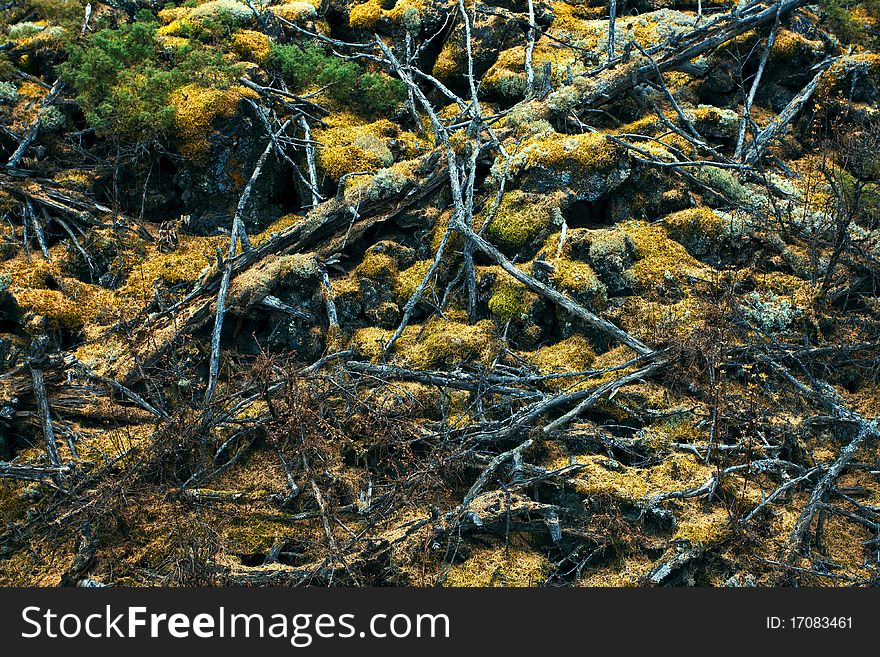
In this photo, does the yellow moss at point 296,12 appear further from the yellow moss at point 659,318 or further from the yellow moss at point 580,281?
the yellow moss at point 659,318

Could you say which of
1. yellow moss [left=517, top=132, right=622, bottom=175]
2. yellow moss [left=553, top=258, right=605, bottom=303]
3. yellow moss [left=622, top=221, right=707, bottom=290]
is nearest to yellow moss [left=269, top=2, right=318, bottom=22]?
yellow moss [left=517, top=132, right=622, bottom=175]

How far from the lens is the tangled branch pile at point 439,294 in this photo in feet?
19.6

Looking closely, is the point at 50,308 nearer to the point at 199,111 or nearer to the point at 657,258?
the point at 199,111

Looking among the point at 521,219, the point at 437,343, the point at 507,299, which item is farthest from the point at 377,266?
the point at 521,219

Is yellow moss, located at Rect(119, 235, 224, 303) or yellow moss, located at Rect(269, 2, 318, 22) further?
yellow moss, located at Rect(269, 2, 318, 22)

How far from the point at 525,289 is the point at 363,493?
2.58 m

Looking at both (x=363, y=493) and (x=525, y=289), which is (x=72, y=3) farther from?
(x=363, y=493)

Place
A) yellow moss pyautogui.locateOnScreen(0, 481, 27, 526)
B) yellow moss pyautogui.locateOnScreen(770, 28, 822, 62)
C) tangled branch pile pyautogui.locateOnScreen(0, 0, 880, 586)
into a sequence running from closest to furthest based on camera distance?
tangled branch pile pyautogui.locateOnScreen(0, 0, 880, 586) < yellow moss pyautogui.locateOnScreen(0, 481, 27, 526) < yellow moss pyautogui.locateOnScreen(770, 28, 822, 62)

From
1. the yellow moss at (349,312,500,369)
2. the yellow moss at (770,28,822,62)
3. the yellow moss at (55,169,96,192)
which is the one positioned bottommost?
the yellow moss at (349,312,500,369)

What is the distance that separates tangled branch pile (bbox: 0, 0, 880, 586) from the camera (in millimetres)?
5969

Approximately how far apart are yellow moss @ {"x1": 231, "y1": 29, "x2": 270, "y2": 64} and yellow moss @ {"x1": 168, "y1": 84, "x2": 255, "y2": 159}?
4.05 ft

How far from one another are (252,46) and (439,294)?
4.69 m

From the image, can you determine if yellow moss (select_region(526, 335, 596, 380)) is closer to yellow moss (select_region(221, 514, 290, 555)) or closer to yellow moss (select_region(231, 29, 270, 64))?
yellow moss (select_region(221, 514, 290, 555))

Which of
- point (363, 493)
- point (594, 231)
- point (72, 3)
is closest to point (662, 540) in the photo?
point (363, 493)
